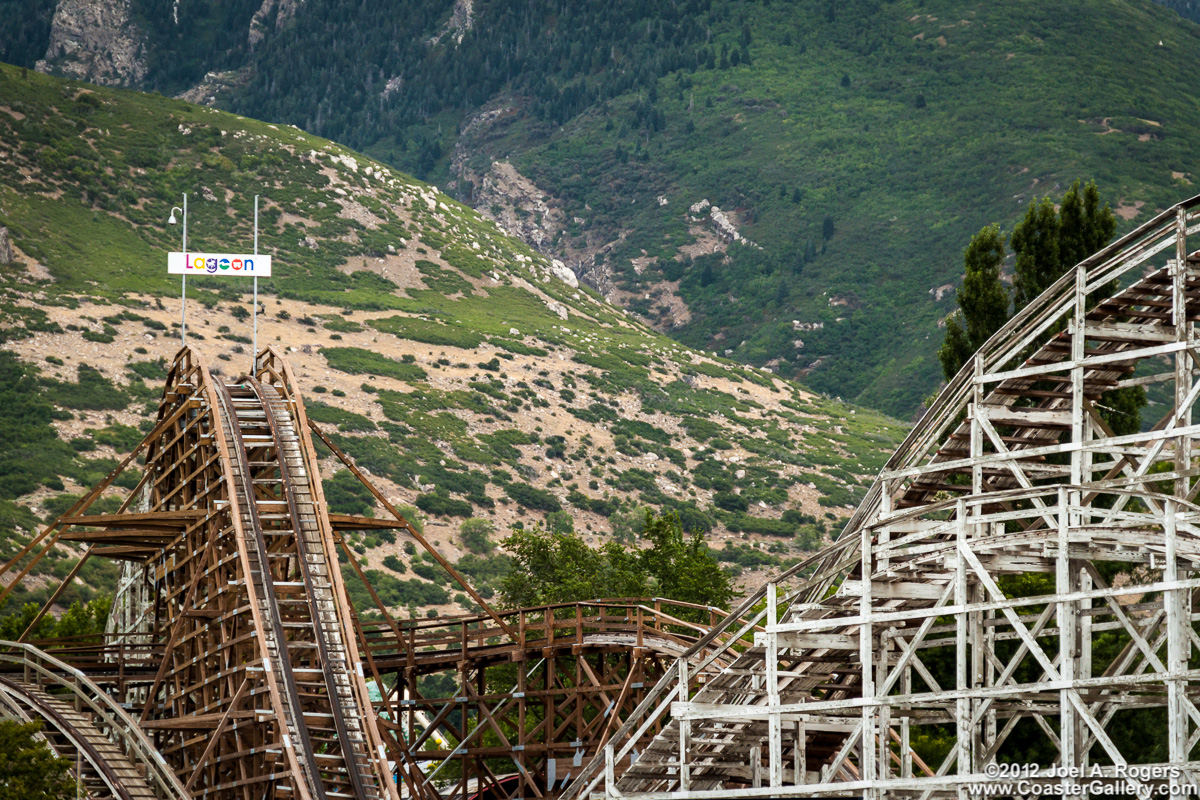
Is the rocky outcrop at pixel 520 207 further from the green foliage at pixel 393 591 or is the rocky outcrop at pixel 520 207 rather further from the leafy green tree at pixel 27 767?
the leafy green tree at pixel 27 767

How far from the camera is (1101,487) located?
23609 mm

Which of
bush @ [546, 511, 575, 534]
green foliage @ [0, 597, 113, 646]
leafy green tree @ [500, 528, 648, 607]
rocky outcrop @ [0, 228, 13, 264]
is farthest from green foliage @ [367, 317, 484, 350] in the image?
green foliage @ [0, 597, 113, 646]

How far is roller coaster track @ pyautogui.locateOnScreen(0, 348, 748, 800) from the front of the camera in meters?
27.6

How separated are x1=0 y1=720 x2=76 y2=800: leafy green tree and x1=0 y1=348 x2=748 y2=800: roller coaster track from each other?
95 cm

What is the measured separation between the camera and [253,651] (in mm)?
30312

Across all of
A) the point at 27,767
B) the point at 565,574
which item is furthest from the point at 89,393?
the point at 27,767

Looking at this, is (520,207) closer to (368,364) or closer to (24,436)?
(368,364)

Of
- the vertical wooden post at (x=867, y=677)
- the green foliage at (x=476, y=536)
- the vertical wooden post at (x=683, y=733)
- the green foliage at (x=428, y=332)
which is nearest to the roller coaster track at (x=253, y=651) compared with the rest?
the vertical wooden post at (x=683, y=733)

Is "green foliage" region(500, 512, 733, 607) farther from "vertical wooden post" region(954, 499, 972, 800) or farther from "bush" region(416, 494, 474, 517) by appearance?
"vertical wooden post" region(954, 499, 972, 800)

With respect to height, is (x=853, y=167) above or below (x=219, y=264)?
above

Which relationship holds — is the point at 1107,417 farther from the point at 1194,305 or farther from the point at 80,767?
the point at 80,767

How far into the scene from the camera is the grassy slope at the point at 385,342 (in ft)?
306

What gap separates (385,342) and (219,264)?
214ft

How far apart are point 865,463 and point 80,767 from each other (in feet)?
289
